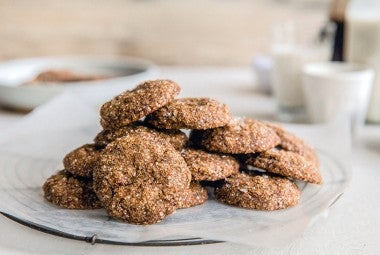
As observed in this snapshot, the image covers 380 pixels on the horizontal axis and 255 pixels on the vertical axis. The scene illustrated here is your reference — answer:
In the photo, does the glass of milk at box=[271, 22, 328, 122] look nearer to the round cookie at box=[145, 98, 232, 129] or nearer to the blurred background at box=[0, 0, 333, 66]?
the round cookie at box=[145, 98, 232, 129]

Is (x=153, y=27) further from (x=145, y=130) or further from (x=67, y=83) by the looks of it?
(x=145, y=130)

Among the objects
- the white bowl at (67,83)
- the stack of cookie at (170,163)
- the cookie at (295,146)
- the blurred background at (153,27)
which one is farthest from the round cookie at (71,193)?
the blurred background at (153,27)

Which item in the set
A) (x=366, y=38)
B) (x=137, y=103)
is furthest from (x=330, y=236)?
(x=366, y=38)

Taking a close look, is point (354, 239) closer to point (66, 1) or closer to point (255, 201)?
point (255, 201)

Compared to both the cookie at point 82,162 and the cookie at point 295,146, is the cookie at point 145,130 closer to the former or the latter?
the cookie at point 82,162

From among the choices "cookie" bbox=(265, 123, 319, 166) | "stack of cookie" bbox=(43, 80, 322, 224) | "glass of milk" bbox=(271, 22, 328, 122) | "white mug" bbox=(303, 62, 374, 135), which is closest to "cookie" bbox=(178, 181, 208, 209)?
"stack of cookie" bbox=(43, 80, 322, 224)
